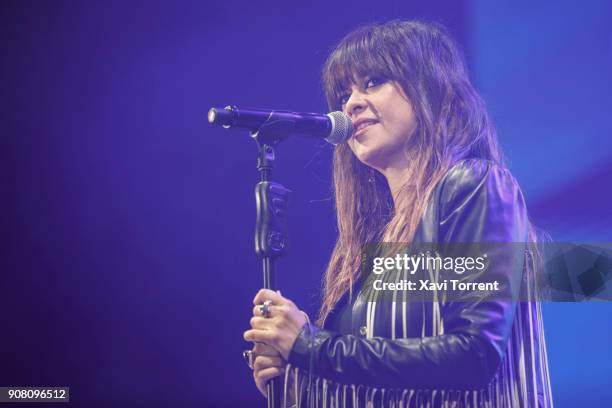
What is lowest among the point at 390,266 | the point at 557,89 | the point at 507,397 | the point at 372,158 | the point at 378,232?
the point at 507,397

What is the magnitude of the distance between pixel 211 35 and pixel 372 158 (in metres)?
0.84

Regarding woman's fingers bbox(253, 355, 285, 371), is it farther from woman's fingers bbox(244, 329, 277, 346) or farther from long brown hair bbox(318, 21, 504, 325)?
long brown hair bbox(318, 21, 504, 325)

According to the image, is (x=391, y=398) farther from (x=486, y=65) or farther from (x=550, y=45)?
(x=550, y=45)

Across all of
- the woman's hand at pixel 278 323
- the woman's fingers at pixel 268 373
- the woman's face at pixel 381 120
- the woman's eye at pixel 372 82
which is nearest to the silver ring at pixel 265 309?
the woman's hand at pixel 278 323

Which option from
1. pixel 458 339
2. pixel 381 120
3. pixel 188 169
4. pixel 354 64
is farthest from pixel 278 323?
pixel 188 169

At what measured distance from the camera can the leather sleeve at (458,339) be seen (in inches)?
59.2

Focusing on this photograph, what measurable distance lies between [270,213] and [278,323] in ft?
0.79

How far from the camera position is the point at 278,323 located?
61.6 inches

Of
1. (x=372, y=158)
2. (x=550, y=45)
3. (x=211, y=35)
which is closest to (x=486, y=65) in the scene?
(x=550, y=45)

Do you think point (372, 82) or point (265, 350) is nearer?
point (265, 350)

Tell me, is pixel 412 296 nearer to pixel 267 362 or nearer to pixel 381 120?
pixel 267 362

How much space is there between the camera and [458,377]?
154 centimetres

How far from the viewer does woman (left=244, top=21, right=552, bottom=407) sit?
1.55 meters

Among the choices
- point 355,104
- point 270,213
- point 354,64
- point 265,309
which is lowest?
point 265,309
